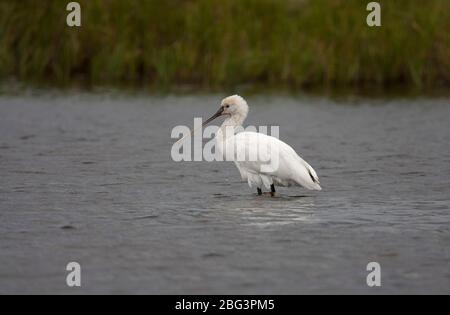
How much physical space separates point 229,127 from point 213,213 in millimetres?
1755

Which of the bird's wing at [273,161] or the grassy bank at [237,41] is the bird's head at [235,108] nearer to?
the bird's wing at [273,161]

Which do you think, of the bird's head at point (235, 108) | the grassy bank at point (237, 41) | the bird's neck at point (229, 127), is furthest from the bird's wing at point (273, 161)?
the grassy bank at point (237, 41)

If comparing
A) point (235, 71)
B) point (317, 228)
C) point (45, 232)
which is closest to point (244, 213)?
point (317, 228)

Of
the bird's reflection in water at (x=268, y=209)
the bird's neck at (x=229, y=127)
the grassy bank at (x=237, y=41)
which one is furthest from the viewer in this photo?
the grassy bank at (x=237, y=41)

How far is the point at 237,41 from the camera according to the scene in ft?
71.3

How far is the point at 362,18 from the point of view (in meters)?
21.2

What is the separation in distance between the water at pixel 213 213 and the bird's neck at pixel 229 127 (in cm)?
63

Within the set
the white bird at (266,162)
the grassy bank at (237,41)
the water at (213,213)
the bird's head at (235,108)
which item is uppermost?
the grassy bank at (237,41)

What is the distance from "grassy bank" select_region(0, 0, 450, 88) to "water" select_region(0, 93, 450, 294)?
334 centimetres

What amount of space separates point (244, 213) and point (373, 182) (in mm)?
2650

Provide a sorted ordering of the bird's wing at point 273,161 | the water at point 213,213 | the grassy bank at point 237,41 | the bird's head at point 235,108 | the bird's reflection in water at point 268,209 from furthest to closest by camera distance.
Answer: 1. the grassy bank at point 237,41
2. the bird's head at point 235,108
3. the bird's wing at point 273,161
4. the bird's reflection in water at point 268,209
5. the water at point 213,213

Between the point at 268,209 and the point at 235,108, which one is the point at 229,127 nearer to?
the point at 235,108

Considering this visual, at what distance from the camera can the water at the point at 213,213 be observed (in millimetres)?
7613

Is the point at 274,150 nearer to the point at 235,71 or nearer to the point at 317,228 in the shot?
the point at 317,228
